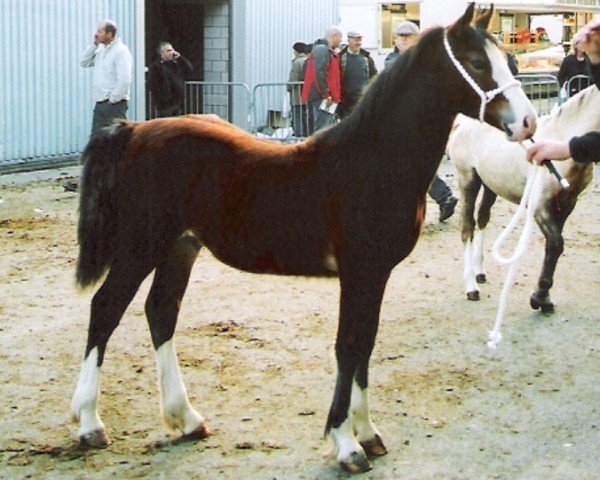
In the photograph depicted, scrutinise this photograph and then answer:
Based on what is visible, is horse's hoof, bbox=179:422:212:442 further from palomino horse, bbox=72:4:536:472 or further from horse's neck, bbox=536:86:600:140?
horse's neck, bbox=536:86:600:140

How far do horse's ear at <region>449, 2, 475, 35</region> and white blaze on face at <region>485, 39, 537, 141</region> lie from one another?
12 cm

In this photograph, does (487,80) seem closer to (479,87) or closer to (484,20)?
(479,87)

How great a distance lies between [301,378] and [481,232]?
3.10 m

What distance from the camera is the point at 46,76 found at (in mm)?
16578

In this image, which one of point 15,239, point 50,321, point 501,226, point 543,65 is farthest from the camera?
point 543,65

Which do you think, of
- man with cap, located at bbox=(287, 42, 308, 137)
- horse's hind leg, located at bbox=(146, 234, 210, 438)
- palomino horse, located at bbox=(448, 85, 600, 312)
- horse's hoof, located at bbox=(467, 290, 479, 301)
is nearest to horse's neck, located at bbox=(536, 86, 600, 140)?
palomino horse, located at bbox=(448, 85, 600, 312)

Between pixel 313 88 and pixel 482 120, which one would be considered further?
pixel 313 88

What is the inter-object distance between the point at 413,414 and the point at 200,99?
1548 cm

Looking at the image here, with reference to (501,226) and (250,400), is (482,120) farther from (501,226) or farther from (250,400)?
(501,226)

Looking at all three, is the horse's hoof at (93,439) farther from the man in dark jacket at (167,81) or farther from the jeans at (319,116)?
the man in dark jacket at (167,81)

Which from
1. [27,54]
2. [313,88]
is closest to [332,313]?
[313,88]

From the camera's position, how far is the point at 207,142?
4.95 m

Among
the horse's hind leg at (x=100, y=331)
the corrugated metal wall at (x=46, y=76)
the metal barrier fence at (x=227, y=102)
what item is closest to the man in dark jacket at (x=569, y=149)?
the horse's hind leg at (x=100, y=331)

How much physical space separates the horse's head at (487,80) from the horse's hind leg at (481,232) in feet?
13.9
